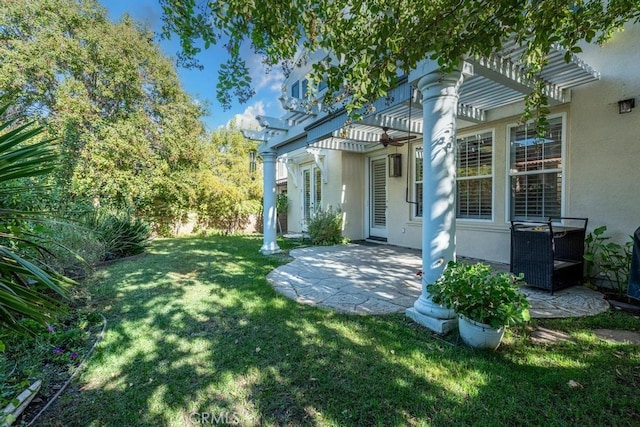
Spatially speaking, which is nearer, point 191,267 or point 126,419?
point 126,419

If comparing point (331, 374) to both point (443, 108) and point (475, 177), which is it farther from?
point (475, 177)

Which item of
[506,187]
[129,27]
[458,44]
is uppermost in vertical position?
[129,27]

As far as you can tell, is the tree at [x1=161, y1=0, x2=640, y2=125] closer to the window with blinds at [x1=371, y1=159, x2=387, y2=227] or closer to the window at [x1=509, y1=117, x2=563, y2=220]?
the window at [x1=509, y1=117, x2=563, y2=220]

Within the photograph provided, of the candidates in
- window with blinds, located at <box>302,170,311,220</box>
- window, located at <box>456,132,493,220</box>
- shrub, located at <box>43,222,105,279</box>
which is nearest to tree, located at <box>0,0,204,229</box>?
shrub, located at <box>43,222,105,279</box>

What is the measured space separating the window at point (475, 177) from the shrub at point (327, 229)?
131 inches

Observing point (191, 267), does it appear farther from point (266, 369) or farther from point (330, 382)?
point (330, 382)

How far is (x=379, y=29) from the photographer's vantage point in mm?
1963

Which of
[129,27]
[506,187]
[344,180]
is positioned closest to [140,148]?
[129,27]

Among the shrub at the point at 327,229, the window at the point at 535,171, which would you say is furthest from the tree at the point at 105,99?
the window at the point at 535,171

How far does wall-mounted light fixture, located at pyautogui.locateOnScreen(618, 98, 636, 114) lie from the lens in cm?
382

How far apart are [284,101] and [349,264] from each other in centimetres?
325

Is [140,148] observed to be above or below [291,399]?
above

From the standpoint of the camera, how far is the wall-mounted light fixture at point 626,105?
3.82m

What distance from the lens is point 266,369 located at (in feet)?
7.31
